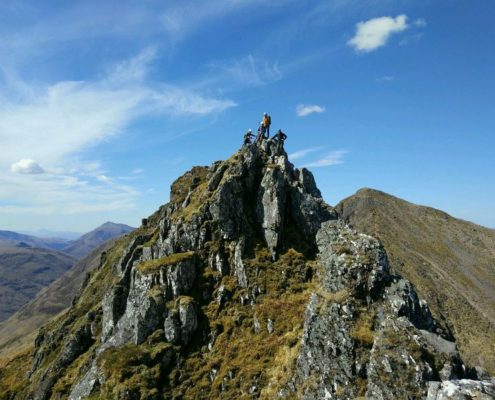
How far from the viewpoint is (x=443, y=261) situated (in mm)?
141250

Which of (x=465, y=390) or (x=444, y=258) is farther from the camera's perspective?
(x=444, y=258)

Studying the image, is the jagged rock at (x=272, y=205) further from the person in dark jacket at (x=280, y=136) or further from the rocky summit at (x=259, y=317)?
the person in dark jacket at (x=280, y=136)

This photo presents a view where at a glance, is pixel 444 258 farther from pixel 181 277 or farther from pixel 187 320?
pixel 187 320

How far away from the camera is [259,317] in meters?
40.4

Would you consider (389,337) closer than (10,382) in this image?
Yes

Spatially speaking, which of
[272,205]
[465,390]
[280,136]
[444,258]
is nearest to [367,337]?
[465,390]

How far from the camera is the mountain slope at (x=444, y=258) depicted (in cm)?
10238

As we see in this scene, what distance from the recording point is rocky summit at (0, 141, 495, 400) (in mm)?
30953

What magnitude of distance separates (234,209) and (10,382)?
152 feet

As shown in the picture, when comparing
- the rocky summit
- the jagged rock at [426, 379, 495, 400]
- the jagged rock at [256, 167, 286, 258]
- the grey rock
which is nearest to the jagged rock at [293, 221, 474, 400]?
the rocky summit

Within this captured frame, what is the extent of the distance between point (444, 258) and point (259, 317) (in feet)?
408

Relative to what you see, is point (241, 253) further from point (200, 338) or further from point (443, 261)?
point (443, 261)

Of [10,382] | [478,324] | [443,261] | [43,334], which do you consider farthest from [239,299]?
[443,261]

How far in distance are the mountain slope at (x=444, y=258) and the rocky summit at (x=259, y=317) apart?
33746 millimetres
